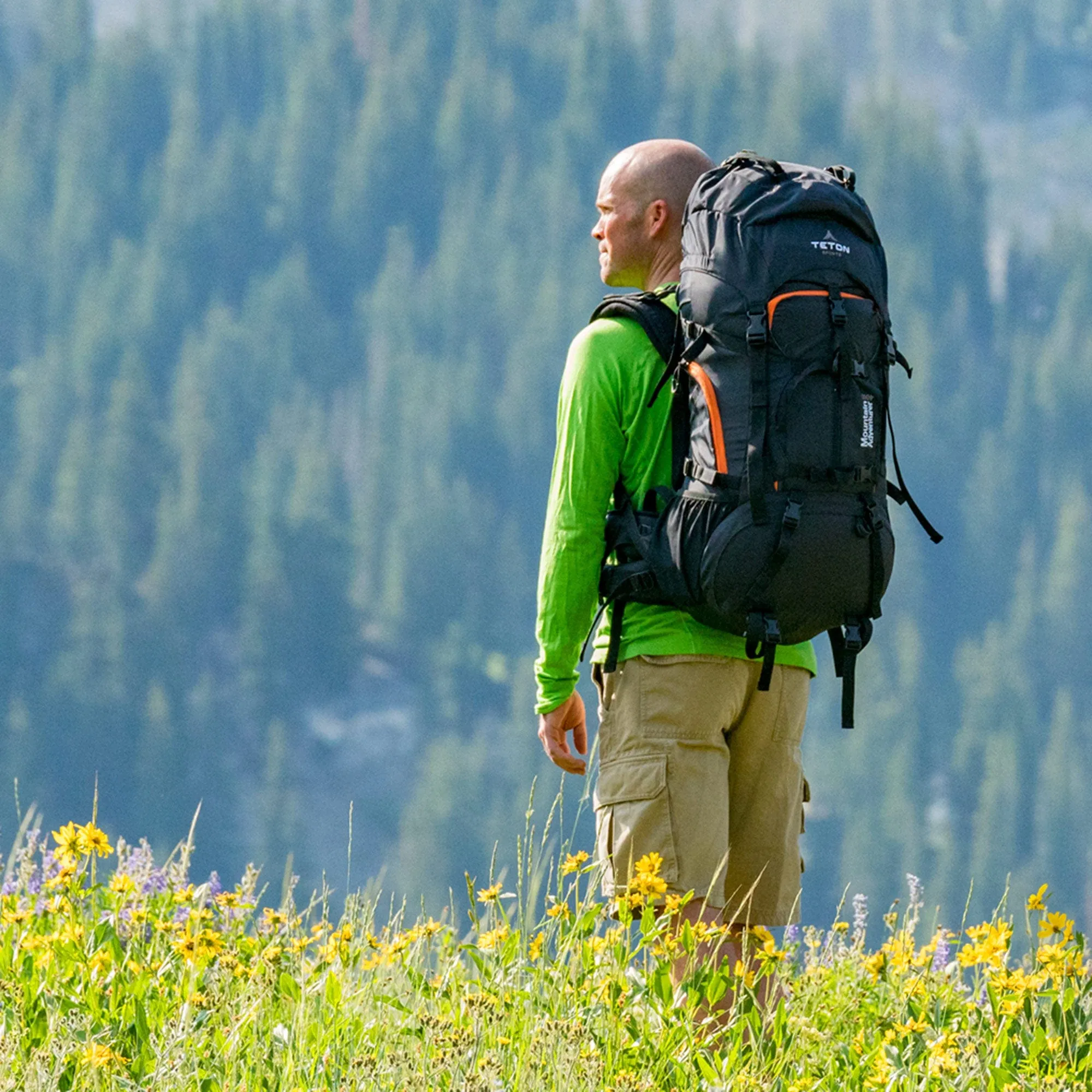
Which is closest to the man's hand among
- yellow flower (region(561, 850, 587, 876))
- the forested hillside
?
yellow flower (region(561, 850, 587, 876))

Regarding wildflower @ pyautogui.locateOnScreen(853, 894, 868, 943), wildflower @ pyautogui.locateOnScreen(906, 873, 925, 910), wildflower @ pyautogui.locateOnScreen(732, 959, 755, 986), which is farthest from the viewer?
wildflower @ pyautogui.locateOnScreen(853, 894, 868, 943)

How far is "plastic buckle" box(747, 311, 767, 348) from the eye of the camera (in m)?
2.79

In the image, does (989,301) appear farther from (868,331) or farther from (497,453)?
(868,331)

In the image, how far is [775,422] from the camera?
110 inches

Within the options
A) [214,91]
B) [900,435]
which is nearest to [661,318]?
[900,435]

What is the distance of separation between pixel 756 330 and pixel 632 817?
2.43 ft

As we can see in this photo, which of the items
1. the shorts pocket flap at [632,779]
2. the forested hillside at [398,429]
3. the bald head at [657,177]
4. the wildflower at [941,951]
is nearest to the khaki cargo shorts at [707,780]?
the shorts pocket flap at [632,779]

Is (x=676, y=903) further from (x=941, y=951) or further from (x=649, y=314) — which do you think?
(x=649, y=314)

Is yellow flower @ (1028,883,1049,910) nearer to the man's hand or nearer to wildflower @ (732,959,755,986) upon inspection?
wildflower @ (732,959,755,986)

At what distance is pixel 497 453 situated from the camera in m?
117

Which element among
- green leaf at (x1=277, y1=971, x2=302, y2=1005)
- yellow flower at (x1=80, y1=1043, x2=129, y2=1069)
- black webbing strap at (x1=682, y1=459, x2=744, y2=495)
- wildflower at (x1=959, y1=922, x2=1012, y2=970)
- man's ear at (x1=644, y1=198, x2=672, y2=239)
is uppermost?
man's ear at (x1=644, y1=198, x2=672, y2=239)

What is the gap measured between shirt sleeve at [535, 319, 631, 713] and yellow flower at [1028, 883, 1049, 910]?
742 millimetres

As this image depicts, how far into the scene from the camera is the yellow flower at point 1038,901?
2.76 metres

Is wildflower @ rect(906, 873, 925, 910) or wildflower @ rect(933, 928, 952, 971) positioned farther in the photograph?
wildflower @ rect(906, 873, 925, 910)
